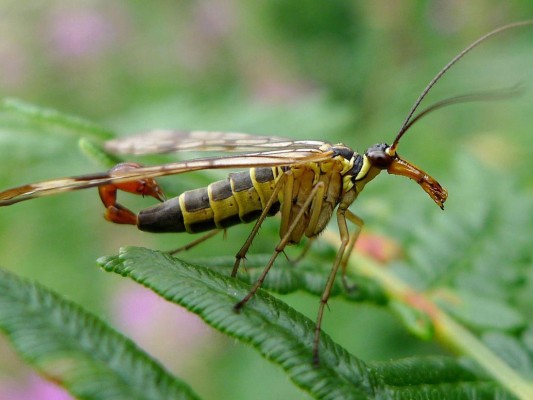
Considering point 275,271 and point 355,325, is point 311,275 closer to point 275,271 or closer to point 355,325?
point 275,271

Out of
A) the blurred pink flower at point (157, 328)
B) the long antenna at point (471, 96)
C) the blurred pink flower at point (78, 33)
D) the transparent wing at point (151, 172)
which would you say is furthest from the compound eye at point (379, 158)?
the blurred pink flower at point (78, 33)

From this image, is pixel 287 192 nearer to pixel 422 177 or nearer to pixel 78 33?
pixel 422 177

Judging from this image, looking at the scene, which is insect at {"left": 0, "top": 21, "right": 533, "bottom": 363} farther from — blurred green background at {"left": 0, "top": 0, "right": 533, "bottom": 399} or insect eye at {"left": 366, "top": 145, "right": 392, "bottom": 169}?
blurred green background at {"left": 0, "top": 0, "right": 533, "bottom": 399}

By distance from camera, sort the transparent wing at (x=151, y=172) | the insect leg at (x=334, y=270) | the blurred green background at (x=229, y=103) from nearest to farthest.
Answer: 1. the insect leg at (x=334, y=270)
2. the transparent wing at (x=151, y=172)
3. the blurred green background at (x=229, y=103)

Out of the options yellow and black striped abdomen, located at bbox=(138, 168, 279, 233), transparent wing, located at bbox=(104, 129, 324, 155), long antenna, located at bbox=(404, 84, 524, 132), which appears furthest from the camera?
transparent wing, located at bbox=(104, 129, 324, 155)

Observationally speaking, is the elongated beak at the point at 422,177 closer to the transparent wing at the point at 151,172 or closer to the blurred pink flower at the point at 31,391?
the transparent wing at the point at 151,172

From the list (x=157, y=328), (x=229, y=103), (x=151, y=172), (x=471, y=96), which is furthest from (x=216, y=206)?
(x=157, y=328)

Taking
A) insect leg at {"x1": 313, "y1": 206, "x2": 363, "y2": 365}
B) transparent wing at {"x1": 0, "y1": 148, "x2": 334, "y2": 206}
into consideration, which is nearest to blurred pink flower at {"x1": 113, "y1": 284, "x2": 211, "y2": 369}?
insect leg at {"x1": 313, "y1": 206, "x2": 363, "y2": 365}
